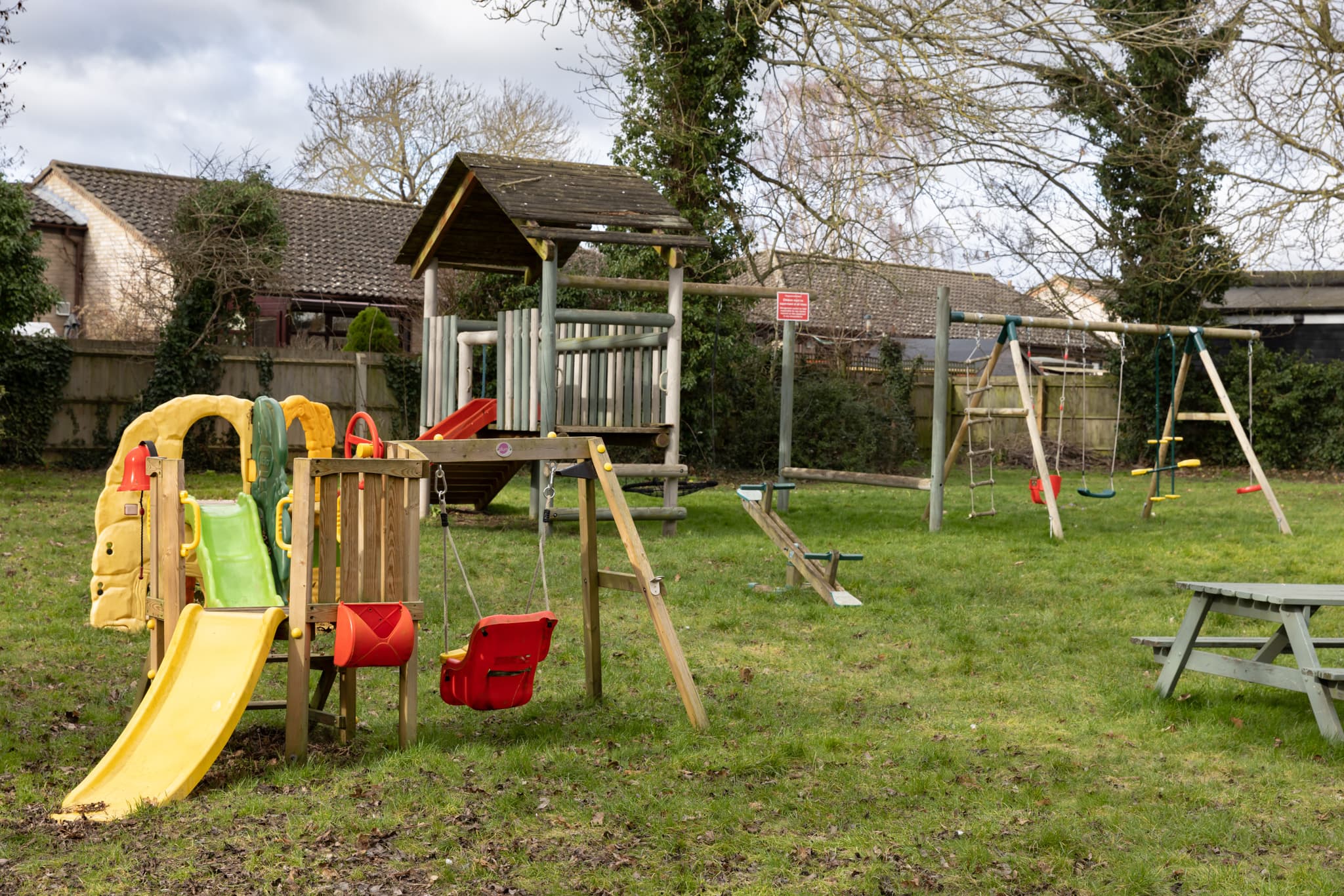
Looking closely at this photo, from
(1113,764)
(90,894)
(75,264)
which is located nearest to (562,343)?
(1113,764)

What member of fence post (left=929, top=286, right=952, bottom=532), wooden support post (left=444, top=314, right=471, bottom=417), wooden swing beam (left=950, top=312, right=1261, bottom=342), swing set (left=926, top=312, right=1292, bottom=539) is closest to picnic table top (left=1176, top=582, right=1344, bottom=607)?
swing set (left=926, top=312, right=1292, bottom=539)

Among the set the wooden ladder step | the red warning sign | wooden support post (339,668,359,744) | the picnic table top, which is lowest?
wooden support post (339,668,359,744)

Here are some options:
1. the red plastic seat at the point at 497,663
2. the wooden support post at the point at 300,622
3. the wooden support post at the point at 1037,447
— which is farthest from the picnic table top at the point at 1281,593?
the wooden support post at the point at 1037,447

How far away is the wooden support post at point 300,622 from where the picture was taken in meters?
5.15

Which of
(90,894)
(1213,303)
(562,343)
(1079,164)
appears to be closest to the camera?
(90,894)

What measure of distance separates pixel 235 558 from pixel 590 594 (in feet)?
6.45

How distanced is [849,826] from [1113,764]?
1.53 meters

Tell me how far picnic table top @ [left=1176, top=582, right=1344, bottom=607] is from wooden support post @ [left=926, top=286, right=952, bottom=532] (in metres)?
6.94

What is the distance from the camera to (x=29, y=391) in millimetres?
16516

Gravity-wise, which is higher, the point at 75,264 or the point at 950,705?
the point at 75,264

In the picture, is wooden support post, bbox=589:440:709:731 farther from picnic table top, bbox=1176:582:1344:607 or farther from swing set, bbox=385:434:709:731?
picnic table top, bbox=1176:582:1344:607

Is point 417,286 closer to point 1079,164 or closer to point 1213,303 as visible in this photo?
point 1079,164

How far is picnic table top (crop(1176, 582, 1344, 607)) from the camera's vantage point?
551 cm

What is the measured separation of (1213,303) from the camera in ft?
77.9
